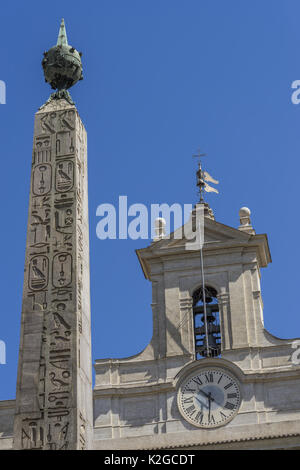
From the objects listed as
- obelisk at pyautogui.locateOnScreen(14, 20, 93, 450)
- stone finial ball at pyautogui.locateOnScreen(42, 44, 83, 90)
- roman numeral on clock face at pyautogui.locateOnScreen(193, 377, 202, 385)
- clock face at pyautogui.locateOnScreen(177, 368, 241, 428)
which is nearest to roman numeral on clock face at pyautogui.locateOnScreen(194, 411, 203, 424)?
clock face at pyautogui.locateOnScreen(177, 368, 241, 428)

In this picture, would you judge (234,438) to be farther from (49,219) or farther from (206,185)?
(49,219)

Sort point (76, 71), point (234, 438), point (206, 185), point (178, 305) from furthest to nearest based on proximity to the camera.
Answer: point (206, 185) → point (178, 305) → point (234, 438) → point (76, 71)

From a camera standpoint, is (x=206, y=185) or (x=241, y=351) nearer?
(x=241, y=351)

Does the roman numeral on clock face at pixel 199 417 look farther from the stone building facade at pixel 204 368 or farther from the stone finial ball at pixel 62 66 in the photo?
the stone finial ball at pixel 62 66

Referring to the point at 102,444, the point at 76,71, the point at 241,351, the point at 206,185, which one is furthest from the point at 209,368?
the point at 76,71

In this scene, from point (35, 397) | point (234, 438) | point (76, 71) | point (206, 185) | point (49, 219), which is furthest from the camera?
point (206, 185)

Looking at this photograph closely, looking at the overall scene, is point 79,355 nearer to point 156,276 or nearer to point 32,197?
point 32,197

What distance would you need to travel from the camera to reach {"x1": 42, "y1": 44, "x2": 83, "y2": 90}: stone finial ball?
17.0 metres

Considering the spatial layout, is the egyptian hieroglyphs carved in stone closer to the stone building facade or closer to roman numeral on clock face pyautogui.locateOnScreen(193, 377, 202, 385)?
the stone building facade

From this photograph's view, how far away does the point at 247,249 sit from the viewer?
112ft

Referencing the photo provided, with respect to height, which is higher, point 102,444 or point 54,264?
point 102,444

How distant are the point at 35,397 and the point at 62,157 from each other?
348cm

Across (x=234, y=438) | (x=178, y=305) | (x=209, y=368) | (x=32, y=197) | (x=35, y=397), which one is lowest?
(x=35, y=397)

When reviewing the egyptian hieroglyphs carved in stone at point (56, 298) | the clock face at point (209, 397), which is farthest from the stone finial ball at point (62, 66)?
the clock face at point (209, 397)
